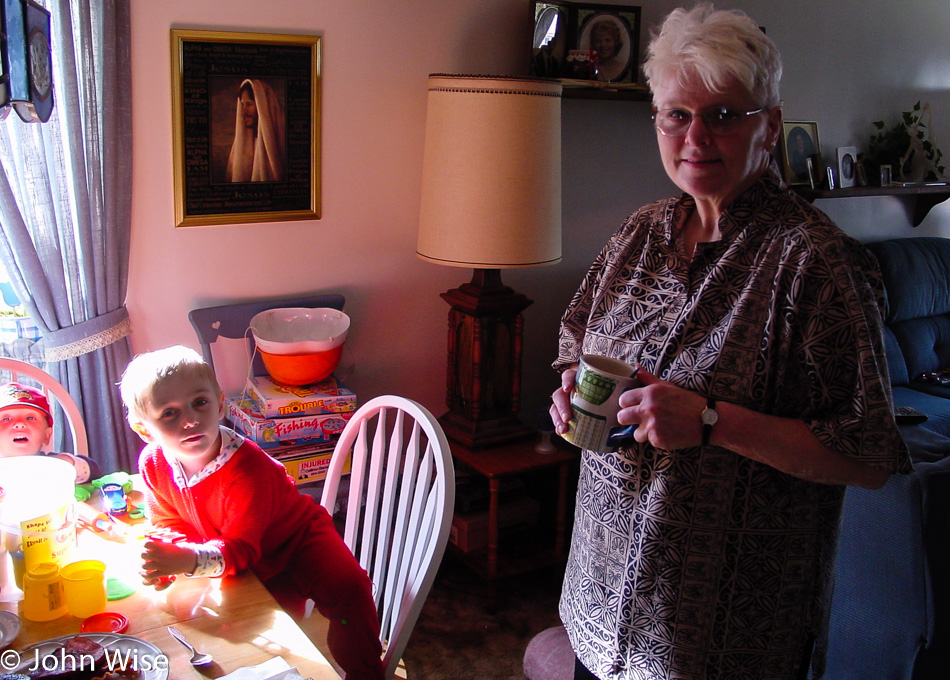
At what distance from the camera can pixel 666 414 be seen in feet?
3.85

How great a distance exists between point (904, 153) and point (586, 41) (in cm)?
207

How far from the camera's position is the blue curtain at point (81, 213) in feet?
6.73

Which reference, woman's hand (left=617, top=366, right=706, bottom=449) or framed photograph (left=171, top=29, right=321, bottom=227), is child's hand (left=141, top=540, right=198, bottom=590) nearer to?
woman's hand (left=617, top=366, right=706, bottom=449)

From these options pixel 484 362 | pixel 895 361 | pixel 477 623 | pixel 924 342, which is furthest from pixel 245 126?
pixel 924 342

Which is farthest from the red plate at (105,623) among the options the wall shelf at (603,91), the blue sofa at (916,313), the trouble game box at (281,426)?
the blue sofa at (916,313)

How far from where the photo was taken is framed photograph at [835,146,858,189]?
381 cm

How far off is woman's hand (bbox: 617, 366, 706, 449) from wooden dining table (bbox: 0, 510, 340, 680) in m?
0.55

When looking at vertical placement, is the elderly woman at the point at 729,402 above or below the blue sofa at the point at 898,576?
above

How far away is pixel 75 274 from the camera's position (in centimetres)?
217

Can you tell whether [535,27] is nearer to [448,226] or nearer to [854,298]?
[448,226]

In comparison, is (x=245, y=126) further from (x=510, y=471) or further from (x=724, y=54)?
(x=724, y=54)

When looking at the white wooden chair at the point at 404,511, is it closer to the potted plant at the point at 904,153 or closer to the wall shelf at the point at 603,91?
the wall shelf at the point at 603,91

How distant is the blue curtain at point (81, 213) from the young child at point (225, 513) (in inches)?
30.5

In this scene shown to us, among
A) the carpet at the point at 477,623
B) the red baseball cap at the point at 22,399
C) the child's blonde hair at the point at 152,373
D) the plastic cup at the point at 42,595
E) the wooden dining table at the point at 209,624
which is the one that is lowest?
the carpet at the point at 477,623
